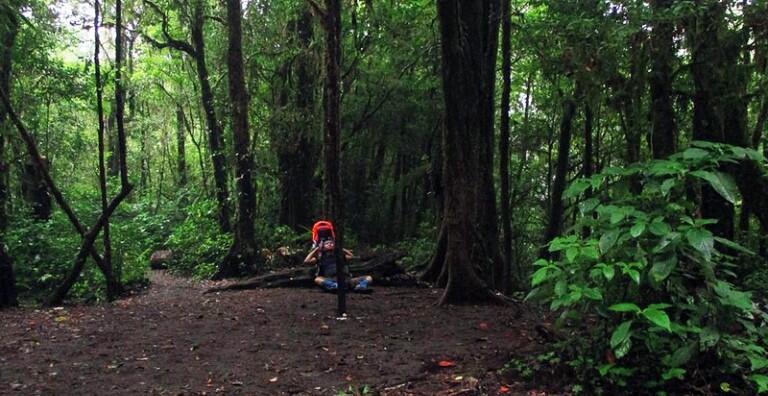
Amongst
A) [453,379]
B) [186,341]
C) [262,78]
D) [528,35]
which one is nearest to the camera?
[453,379]

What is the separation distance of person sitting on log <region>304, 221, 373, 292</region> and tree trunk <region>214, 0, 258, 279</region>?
13.6 feet

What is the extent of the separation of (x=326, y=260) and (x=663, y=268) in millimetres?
7825

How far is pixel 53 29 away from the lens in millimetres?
16219

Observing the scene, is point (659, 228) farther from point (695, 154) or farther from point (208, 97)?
point (208, 97)

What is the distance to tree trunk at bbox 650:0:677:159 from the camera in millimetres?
8836

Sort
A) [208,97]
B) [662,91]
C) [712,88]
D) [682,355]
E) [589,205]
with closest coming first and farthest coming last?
1. [682,355]
2. [589,205]
3. [712,88]
4. [662,91]
5. [208,97]

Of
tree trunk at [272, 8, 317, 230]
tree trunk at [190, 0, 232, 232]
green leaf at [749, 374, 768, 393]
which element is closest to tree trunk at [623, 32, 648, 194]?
green leaf at [749, 374, 768, 393]

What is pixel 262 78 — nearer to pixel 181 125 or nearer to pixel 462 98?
pixel 462 98

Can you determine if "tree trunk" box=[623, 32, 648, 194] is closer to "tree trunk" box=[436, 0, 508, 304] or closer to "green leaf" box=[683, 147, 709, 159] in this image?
"tree trunk" box=[436, 0, 508, 304]

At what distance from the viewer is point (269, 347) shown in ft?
23.3

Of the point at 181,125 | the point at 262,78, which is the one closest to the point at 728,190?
the point at 262,78

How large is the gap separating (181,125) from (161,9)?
535 inches

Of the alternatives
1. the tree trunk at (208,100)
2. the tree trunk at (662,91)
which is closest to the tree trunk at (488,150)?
the tree trunk at (662,91)

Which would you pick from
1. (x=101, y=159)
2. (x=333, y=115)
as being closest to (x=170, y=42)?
(x=101, y=159)
